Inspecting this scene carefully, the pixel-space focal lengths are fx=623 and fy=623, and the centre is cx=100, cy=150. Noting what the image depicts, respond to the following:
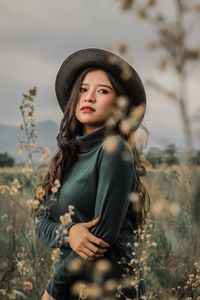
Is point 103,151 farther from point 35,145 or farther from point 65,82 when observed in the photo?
point 65,82

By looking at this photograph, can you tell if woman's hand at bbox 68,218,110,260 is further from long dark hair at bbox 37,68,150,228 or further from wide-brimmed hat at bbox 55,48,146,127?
wide-brimmed hat at bbox 55,48,146,127

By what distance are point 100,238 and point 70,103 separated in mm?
604

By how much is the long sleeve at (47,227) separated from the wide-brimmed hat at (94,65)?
1.49 ft

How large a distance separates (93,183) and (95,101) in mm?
317

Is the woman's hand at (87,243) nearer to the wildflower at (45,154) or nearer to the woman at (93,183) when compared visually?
the woman at (93,183)

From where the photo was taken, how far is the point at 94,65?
7.62ft

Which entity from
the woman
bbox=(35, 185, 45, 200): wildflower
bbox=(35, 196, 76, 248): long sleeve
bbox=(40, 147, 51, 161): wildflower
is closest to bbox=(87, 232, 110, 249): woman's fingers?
the woman

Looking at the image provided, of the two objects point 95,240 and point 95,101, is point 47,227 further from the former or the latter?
point 95,101

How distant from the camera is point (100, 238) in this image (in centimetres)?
193

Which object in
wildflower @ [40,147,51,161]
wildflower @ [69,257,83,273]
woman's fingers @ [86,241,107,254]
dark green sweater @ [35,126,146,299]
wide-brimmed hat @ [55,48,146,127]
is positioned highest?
wide-brimmed hat @ [55,48,146,127]

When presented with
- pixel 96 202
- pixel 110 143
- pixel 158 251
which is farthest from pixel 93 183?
pixel 158 251

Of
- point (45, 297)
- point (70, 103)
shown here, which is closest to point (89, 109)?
point (70, 103)

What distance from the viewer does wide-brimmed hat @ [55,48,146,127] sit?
2266 mm

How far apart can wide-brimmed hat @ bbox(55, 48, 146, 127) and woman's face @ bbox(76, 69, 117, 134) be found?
0.15ft
